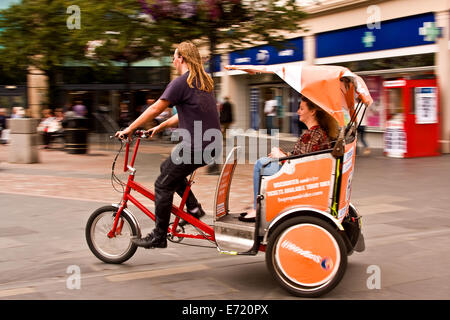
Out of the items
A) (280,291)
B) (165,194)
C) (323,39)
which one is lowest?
(280,291)

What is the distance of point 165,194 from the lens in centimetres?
477

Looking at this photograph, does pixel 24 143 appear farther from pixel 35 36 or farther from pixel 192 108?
pixel 192 108

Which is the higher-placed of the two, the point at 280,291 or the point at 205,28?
the point at 205,28

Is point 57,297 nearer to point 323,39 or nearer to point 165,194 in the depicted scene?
point 165,194

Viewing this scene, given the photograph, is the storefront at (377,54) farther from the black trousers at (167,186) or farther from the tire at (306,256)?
the tire at (306,256)

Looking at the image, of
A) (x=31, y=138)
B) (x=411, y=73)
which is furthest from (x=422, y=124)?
(x=31, y=138)

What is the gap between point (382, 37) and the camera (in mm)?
16766

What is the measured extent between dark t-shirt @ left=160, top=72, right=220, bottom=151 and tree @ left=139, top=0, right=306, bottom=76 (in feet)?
21.3

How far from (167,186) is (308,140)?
123cm

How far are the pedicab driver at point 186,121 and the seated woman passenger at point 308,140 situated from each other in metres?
0.49

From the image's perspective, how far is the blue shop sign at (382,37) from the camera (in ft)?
49.3

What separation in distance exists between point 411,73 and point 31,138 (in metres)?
10.4

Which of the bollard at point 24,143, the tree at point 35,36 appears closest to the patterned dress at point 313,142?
the bollard at point 24,143
